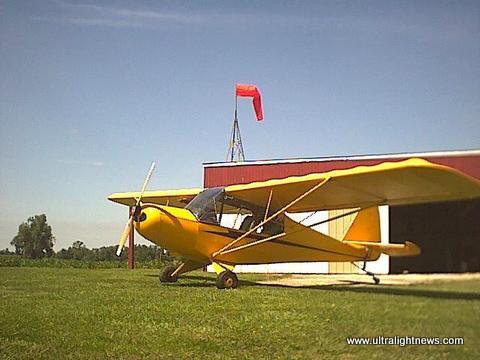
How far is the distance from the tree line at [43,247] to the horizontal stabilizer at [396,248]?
141cm

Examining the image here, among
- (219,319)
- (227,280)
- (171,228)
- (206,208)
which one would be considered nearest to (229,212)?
(206,208)

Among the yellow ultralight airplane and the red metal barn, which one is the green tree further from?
the red metal barn

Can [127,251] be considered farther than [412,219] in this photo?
Yes

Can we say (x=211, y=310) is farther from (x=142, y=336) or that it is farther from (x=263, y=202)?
(x=263, y=202)

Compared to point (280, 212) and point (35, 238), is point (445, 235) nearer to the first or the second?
point (35, 238)

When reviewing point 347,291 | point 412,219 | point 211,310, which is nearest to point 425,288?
point 412,219

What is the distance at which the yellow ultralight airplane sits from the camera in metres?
2.26

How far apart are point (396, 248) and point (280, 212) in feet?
8.49

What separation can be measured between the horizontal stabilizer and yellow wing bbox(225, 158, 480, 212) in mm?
154

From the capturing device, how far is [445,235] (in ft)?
6.75

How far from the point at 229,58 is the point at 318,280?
1.25m

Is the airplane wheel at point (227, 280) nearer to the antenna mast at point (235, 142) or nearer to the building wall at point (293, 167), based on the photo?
the building wall at point (293, 167)

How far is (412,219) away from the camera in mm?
2137

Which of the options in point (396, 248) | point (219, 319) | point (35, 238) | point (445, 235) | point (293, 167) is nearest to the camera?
point (445, 235)
